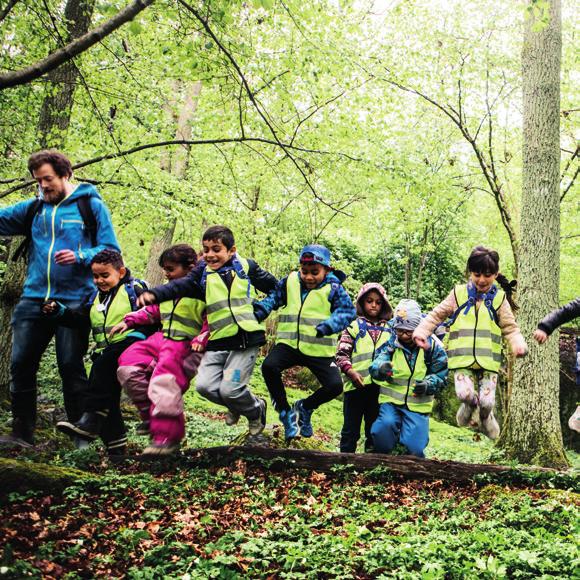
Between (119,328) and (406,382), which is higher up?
(119,328)

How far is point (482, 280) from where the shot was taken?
5.91 m

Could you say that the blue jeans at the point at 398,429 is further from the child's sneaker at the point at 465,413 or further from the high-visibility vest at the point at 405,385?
the child's sneaker at the point at 465,413

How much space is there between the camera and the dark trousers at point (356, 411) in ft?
22.6

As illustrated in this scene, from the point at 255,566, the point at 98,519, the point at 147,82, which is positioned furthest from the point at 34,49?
the point at 255,566

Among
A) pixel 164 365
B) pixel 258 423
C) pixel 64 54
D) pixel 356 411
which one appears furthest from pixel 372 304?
pixel 64 54

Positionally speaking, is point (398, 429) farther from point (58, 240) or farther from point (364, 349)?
point (58, 240)

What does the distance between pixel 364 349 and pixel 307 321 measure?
1238 millimetres

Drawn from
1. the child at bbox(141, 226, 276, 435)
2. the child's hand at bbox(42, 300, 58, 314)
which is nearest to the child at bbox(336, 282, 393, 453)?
the child at bbox(141, 226, 276, 435)

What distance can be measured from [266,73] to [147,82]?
3.01 metres

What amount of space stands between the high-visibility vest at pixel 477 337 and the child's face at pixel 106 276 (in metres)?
3.51

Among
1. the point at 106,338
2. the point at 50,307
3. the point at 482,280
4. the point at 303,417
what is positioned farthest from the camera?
the point at 303,417

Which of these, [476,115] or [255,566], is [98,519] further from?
[476,115]

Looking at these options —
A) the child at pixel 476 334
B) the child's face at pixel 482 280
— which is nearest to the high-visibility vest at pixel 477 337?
the child at pixel 476 334

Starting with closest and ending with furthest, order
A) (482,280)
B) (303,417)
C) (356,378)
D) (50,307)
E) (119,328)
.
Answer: (50,307), (119,328), (482,280), (303,417), (356,378)
